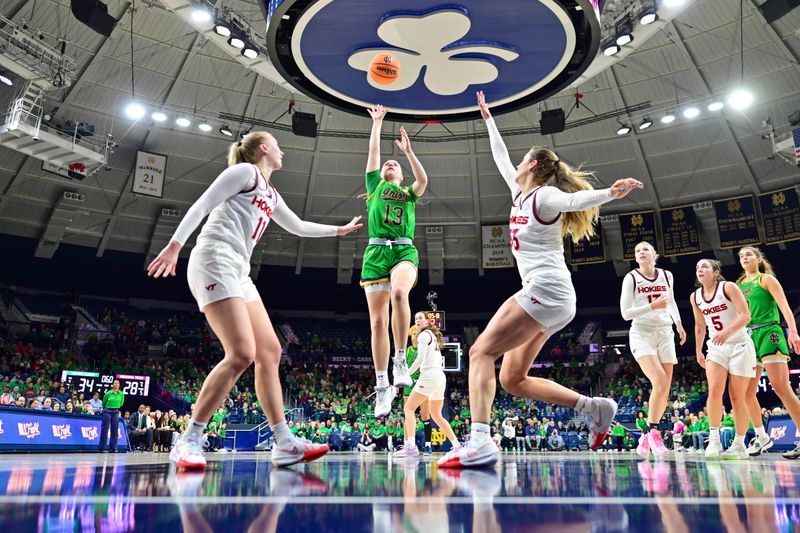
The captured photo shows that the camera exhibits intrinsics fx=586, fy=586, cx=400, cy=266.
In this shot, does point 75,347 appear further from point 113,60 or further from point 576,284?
point 576,284

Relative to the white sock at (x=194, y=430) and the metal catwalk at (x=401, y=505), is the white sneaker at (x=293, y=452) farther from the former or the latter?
the metal catwalk at (x=401, y=505)

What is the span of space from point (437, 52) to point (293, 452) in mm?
6326

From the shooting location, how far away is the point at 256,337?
3721 mm

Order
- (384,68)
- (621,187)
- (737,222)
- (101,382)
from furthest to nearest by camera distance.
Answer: (737,222), (101,382), (384,68), (621,187)

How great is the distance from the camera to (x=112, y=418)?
13.6 m

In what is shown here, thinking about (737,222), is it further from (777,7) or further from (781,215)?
(777,7)

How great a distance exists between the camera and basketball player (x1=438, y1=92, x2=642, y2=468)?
3.57 metres

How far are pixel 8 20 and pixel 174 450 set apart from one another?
17.2m

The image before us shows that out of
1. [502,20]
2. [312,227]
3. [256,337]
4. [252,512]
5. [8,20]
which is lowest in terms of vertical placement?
[252,512]

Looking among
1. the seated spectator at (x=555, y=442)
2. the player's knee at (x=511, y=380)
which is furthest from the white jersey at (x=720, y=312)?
the seated spectator at (x=555, y=442)

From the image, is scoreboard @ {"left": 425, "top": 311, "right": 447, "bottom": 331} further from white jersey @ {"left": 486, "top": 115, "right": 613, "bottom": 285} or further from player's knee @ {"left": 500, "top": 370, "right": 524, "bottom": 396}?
white jersey @ {"left": 486, "top": 115, "right": 613, "bottom": 285}

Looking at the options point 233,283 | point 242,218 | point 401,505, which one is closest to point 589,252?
point 242,218

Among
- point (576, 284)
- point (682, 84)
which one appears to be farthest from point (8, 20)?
point (576, 284)

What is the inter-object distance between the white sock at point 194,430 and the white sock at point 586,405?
2.54 meters
